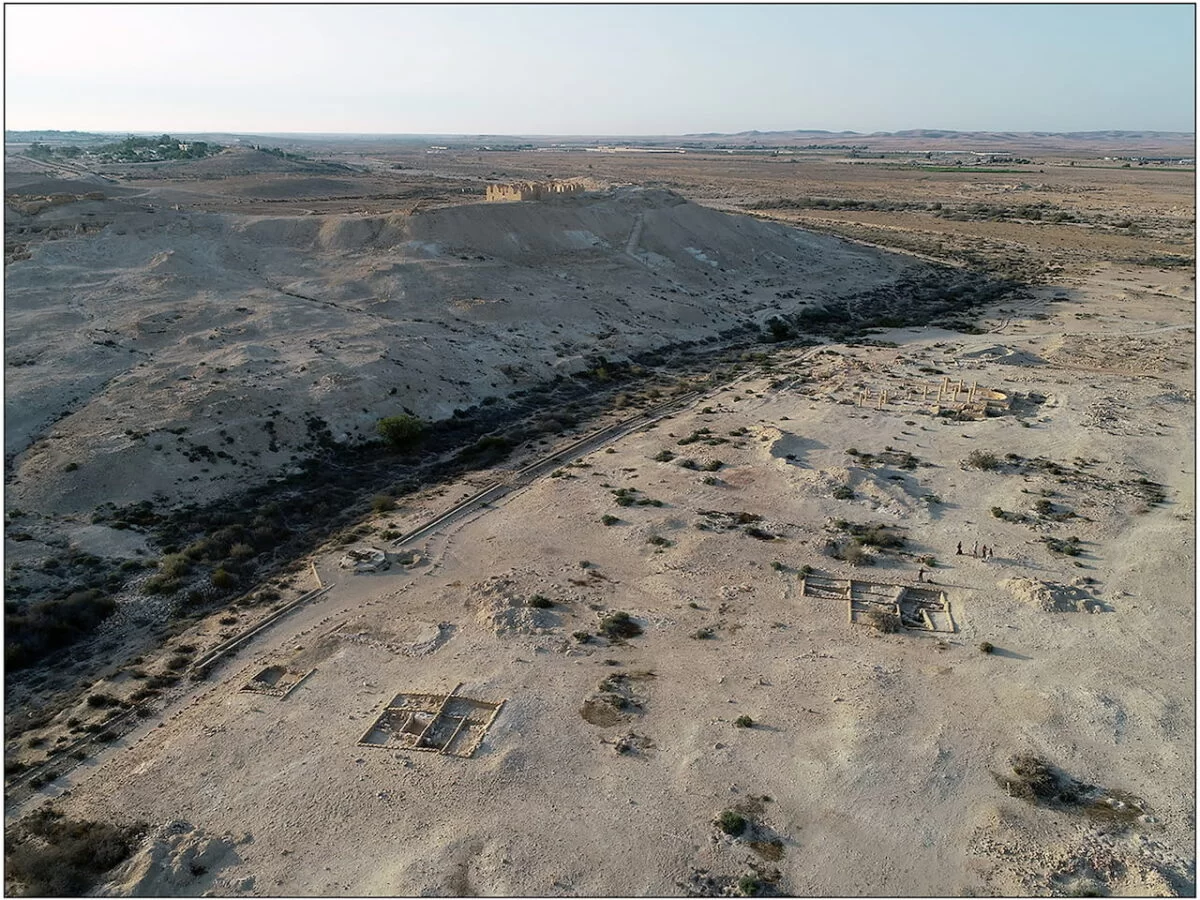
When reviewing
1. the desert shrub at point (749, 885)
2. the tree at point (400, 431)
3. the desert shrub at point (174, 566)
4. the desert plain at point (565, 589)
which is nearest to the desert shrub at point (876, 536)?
the desert plain at point (565, 589)

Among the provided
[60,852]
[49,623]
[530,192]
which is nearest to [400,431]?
[49,623]

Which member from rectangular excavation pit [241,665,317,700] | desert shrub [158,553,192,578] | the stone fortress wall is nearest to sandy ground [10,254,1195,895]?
rectangular excavation pit [241,665,317,700]

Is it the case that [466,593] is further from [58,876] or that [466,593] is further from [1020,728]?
[1020,728]

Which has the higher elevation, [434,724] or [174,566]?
[174,566]

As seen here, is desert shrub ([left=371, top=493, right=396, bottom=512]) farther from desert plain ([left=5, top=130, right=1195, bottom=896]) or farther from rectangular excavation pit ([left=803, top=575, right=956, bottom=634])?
rectangular excavation pit ([left=803, top=575, right=956, bottom=634])

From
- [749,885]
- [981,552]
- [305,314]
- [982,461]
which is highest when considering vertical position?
[305,314]

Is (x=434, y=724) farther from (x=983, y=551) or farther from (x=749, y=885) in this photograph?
(x=983, y=551)

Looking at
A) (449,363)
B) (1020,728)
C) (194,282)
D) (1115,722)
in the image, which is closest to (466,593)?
(1020,728)
